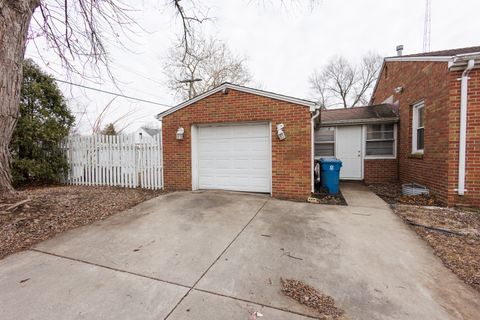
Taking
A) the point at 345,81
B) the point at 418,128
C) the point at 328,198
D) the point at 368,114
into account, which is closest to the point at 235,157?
the point at 328,198

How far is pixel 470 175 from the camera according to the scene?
4637mm

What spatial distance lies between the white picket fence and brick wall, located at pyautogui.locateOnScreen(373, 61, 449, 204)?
24.9 ft

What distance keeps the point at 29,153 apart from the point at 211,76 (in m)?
13.9

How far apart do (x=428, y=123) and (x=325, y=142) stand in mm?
3520

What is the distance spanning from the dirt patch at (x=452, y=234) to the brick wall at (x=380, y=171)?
3623 mm

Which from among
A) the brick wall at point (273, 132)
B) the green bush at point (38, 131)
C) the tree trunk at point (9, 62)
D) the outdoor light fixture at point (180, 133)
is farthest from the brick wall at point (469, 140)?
the green bush at point (38, 131)

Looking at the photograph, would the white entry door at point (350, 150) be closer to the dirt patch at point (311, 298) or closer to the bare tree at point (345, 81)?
the dirt patch at point (311, 298)

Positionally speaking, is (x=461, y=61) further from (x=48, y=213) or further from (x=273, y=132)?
(x=48, y=213)

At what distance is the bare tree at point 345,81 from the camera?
24.2 metres

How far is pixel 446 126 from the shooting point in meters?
4.86

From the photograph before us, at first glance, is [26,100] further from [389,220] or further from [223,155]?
[389,220]

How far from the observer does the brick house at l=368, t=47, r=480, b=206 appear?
15.1 feet

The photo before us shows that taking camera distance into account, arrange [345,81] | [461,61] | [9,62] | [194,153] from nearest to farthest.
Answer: [9,62]
[461,61]
[194,153]
[345,81]

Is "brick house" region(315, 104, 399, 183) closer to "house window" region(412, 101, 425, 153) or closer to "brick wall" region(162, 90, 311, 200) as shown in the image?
"house window" region(412, 101, 425, 153)
